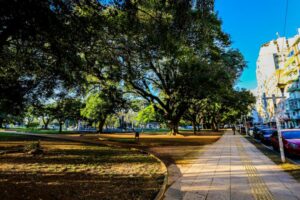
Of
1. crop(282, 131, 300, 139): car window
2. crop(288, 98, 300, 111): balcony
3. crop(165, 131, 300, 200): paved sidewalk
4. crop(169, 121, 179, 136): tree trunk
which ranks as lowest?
crop(165, 131, 300, 200): paved sidewalk

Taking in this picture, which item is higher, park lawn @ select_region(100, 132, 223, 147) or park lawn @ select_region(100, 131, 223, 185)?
park lawn @ select_region(100, 132, 223, 147)

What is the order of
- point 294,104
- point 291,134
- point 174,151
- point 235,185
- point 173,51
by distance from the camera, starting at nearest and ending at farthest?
point 235,185 → point 173,51 → point 291,134 → point 174,151 → point 294,104

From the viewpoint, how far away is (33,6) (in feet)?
11.9

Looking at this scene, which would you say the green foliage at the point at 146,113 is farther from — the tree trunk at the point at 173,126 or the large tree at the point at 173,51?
the large tree at the point at 173,51

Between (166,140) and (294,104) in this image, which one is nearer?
(166,140)

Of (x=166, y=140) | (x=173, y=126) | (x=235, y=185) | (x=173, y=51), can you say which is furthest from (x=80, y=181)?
(x=173, y=126)

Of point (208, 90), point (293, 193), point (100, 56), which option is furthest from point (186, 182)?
point (208, 90)

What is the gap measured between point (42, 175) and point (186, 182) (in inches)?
183

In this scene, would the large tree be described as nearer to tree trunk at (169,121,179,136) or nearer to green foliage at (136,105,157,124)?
tree trunk at (169,121,179,136)

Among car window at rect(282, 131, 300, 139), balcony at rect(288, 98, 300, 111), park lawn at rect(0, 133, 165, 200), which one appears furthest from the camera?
balcony at rect(288, 98, 300, 111)

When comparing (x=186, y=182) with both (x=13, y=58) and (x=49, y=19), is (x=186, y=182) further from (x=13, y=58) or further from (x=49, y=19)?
(x=13, y=58)

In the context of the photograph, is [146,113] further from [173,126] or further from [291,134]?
[291,134]

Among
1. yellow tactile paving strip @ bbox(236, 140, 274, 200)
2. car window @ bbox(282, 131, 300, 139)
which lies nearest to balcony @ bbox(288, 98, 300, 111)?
car window @ bbox(282, 131, 300, 139)

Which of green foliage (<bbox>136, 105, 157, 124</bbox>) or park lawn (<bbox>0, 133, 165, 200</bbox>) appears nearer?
park lawn (<bbox>0, 133, 165, 200</bbox>)
